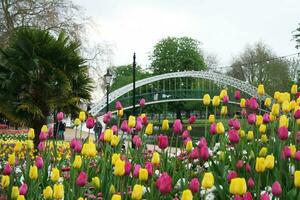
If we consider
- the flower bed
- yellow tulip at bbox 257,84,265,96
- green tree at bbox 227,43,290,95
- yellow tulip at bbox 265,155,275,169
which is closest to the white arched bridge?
green tree at bbox 227,43,290,95

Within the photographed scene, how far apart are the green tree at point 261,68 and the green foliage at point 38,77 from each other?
39.1m

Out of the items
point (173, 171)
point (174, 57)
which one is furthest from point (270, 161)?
point (174, 57)

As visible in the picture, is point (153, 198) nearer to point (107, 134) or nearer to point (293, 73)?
point (107, 134)

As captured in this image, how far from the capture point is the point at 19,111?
12258 mm

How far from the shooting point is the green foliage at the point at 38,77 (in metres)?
12.3

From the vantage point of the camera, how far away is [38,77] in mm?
12625

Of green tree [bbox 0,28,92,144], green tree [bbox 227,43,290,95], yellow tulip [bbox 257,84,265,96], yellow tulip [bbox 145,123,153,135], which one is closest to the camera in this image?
yellow tulip [bbox 145,123,153,135]

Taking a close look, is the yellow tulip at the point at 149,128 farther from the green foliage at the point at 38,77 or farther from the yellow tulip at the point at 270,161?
the green foliage at the point at 38,77

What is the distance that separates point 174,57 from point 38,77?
63267 millimetres

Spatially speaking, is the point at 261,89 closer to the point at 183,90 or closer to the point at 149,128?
the point at 149,128

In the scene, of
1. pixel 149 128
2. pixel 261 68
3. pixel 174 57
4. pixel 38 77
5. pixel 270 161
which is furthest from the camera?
pixel 174 57

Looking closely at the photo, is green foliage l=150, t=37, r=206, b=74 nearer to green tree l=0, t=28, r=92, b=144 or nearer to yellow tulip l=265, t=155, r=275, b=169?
green tree l=0, t=28, r=92, b=144

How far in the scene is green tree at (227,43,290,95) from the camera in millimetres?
52403

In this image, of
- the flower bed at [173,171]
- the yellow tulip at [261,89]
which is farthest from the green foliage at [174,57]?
the flower bed at [173,171]
